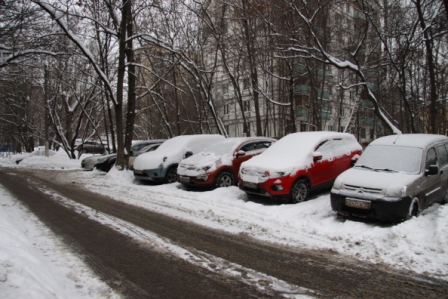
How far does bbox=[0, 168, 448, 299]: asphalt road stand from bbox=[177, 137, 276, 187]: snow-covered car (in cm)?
345

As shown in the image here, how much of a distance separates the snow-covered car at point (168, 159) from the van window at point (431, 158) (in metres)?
7.57

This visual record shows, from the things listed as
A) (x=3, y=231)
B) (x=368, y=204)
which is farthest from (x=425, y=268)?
(x=3, y=231)

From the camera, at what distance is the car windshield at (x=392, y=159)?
6.56 m

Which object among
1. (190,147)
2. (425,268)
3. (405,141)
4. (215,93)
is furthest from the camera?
(215,93)

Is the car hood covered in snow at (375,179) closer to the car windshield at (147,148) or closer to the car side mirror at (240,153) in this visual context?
the car side mirror at (240,153)

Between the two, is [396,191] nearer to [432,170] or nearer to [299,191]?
[432,170]

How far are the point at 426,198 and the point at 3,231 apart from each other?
25.4ft

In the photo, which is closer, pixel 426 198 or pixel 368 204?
pixel 368 204

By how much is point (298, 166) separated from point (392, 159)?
83.2 inches

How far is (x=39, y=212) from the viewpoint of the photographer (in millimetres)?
7547

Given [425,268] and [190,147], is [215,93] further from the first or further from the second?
[425,268]

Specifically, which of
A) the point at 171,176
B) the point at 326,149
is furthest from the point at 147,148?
the point at 326,149

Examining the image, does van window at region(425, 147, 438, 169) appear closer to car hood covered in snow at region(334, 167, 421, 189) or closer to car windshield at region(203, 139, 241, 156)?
car hood covered in snow at region(334, 167, 421, 189)

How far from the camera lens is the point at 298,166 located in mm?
8016
